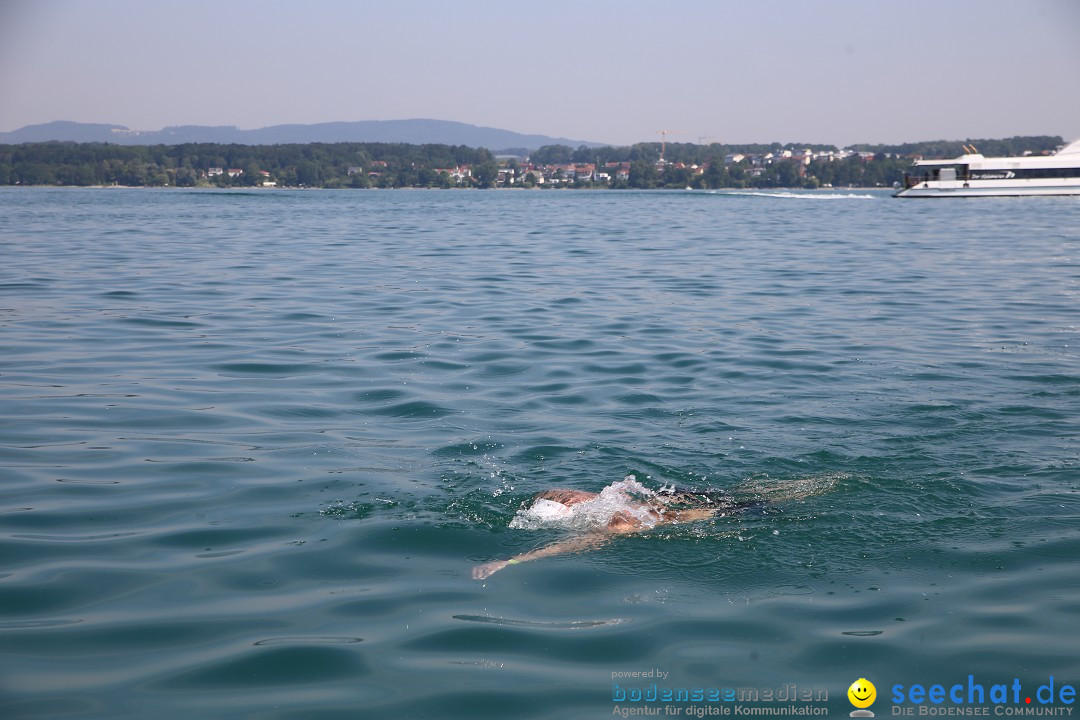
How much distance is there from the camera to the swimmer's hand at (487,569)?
19.4ft

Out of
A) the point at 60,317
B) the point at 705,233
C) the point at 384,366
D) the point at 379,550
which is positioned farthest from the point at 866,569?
the point at 705,233

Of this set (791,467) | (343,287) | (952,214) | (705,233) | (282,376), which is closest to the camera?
(791,467)

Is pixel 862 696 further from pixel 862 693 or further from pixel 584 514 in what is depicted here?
pixel 584 514

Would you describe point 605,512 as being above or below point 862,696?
above

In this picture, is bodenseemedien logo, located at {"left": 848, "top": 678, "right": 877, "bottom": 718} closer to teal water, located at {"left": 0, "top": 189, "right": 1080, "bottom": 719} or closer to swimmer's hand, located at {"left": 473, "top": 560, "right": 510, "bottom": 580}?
teal water, located at {"left": 0, "top": 189, "right": 1080, "bottom": 719}

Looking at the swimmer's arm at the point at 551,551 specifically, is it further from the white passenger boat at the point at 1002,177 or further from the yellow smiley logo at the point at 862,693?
the white passenger boat at the point at 1002,177

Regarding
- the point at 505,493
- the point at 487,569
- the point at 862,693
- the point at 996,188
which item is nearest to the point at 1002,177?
the point at 996,188

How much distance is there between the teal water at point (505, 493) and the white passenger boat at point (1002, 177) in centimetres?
5556

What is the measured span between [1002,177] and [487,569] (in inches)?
2889

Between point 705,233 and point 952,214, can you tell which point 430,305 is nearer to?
point 705,233

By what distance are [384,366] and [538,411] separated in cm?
285

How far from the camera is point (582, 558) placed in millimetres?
6301

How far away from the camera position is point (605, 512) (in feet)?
22.7

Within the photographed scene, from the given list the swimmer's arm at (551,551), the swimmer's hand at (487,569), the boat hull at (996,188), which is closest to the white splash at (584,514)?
the swimmer's arm at (551,551)
